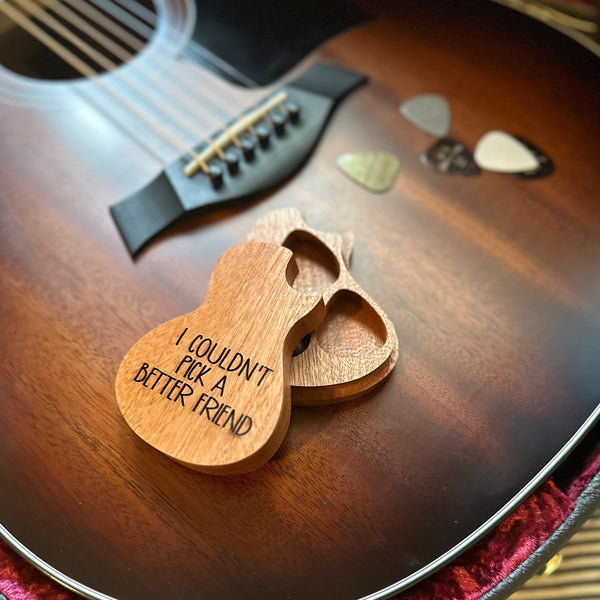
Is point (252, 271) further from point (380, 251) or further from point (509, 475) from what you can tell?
point (509, 475)

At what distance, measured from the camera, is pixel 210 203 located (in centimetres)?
73

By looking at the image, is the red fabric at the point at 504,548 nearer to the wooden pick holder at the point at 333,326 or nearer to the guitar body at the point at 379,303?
the guitar body at the point at 379,303

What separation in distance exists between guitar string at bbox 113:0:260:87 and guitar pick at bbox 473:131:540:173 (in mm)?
338

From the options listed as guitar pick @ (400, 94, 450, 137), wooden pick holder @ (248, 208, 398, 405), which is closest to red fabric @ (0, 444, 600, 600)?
wooden pick holder @ (248, 208, 398, 405)

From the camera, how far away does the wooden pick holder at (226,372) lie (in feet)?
1.73

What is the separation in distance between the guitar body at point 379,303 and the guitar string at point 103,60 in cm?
4

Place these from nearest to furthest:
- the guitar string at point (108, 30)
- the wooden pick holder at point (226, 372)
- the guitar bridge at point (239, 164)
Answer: the wooden pick holder at point (226, 372), the guitar bridge at point (239, 164), the guitar string at point (108, 30)

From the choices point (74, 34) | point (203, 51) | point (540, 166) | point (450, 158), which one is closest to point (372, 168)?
point (450, 158)

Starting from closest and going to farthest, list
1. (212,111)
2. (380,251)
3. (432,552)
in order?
(432,552), (380,251), (212,111)

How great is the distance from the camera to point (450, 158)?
0.78 metres

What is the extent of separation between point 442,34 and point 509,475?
26.5 inches

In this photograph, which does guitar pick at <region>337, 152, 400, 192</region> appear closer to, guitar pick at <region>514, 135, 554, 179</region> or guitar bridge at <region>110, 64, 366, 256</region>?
guitar bridge at <region>110, 64, 366, 256</region>

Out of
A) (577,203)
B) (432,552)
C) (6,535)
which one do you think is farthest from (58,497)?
(577,203)

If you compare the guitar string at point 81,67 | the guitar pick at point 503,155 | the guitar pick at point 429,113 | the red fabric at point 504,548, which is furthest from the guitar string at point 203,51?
the red fabric at point 504,548
